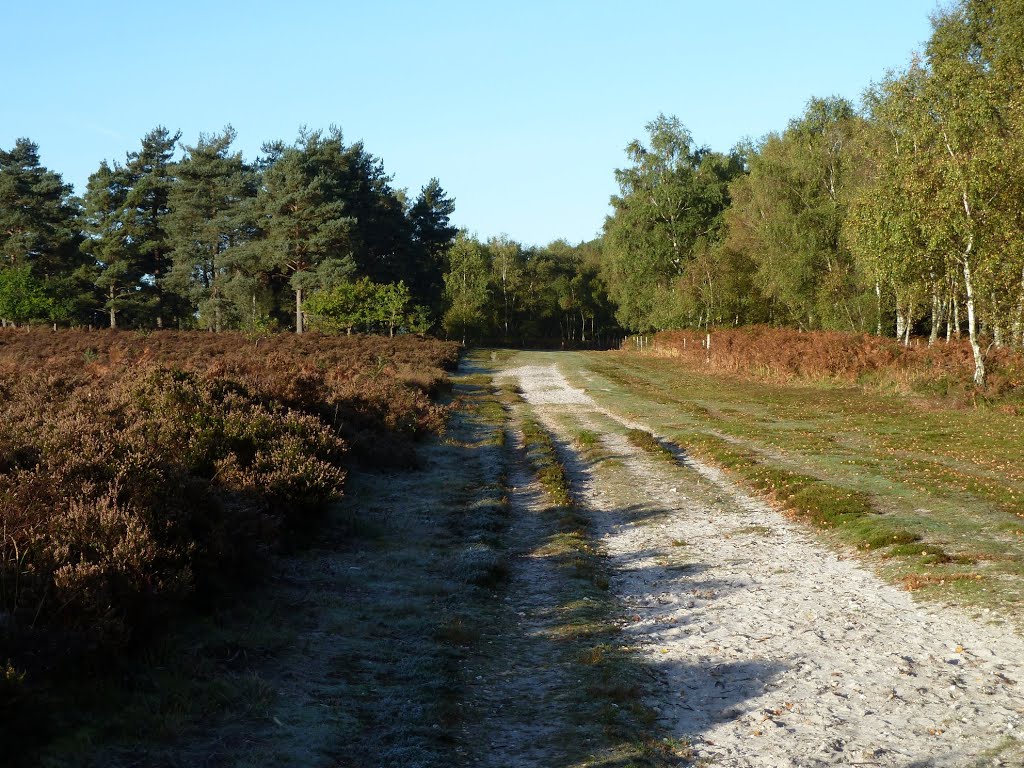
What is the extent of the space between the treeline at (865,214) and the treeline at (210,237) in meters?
20.2

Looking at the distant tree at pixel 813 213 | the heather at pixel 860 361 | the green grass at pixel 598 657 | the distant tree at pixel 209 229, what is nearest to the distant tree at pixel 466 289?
the distant tree at pixel 209 229

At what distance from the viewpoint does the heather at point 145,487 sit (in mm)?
5500

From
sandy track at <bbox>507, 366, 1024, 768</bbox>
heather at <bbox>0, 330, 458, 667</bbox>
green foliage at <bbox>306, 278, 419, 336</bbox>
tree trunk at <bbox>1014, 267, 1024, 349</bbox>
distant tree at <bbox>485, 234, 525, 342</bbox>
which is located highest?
distant tree at <bbox>485, 234, 525, 342</bbox>

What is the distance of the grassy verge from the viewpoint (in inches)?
376

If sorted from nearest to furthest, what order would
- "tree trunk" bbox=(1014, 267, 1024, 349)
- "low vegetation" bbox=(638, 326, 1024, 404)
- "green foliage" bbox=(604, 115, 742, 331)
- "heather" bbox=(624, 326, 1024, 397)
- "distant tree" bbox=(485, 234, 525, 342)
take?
"low vegetation" bbox=(638, 326, 1024, 404), "heather" bbox=(624, 326, 1024, 397), "tree trunk" bbox=(1014, 267, 1024, 349), "green foliage" bbox=(604, 115, 742, 331), "distant tree" bbox=(485, 234, 525, 342)

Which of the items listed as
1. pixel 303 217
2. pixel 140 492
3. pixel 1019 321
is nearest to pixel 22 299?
pixel 303 217

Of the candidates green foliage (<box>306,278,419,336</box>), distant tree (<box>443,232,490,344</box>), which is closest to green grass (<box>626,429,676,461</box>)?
green foliage (<box>306,278,419,336</box>)

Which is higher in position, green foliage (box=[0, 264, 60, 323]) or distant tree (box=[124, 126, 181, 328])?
distant tree (box=[124, 126, 181, 328])

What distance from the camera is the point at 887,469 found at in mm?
15664

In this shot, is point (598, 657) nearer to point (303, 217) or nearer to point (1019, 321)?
point (1019, 321)

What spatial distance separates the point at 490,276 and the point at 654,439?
8014 centimetres

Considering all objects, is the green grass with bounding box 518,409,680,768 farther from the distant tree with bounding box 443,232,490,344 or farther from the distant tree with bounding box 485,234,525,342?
the distant tree with bounding box 485,234,525,342

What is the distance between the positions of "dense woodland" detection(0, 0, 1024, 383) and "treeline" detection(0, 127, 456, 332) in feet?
0.73

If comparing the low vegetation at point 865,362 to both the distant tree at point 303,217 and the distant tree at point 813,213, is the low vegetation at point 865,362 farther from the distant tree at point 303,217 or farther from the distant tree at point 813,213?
the distant tree at point 303,217
